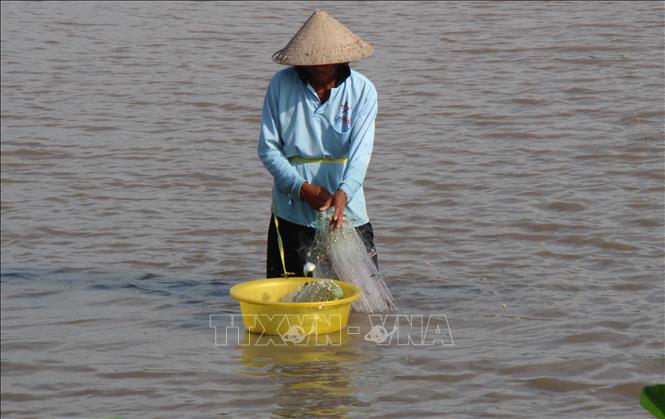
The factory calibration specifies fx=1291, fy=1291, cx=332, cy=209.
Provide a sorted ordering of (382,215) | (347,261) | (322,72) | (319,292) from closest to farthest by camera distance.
Result: (322,72), (319,292), (347,261), (382,215)

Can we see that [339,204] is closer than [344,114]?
Yes

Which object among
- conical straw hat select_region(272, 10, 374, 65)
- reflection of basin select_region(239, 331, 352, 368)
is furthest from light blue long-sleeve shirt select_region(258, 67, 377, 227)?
reflection of basin select_region(239, 331, 352, 368)

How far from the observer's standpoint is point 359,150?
4980 millimetres

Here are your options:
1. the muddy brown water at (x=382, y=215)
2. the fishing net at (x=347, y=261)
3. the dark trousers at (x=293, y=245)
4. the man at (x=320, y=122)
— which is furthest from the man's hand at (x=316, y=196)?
the muddy brown water at (x=382, y=215)

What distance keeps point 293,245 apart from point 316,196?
40 centimetres

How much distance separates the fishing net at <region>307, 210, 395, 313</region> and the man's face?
52 cm

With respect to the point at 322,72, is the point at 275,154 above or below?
below

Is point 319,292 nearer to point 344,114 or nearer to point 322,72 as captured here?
point 344,114

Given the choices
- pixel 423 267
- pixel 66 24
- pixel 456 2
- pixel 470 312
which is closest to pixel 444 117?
pixel 423 267

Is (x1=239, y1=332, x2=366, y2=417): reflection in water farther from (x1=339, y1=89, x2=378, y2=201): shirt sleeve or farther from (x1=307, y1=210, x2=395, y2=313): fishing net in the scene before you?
(x1=339, y1=89, x2=378, y2=201): shirt sleeve

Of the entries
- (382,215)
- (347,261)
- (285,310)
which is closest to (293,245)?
(347,261)

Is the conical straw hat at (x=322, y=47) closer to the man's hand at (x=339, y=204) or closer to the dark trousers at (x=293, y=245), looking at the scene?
the man's hand at (x=339, y=204)

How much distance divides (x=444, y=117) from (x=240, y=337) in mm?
4312

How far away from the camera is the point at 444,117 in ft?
30.7
